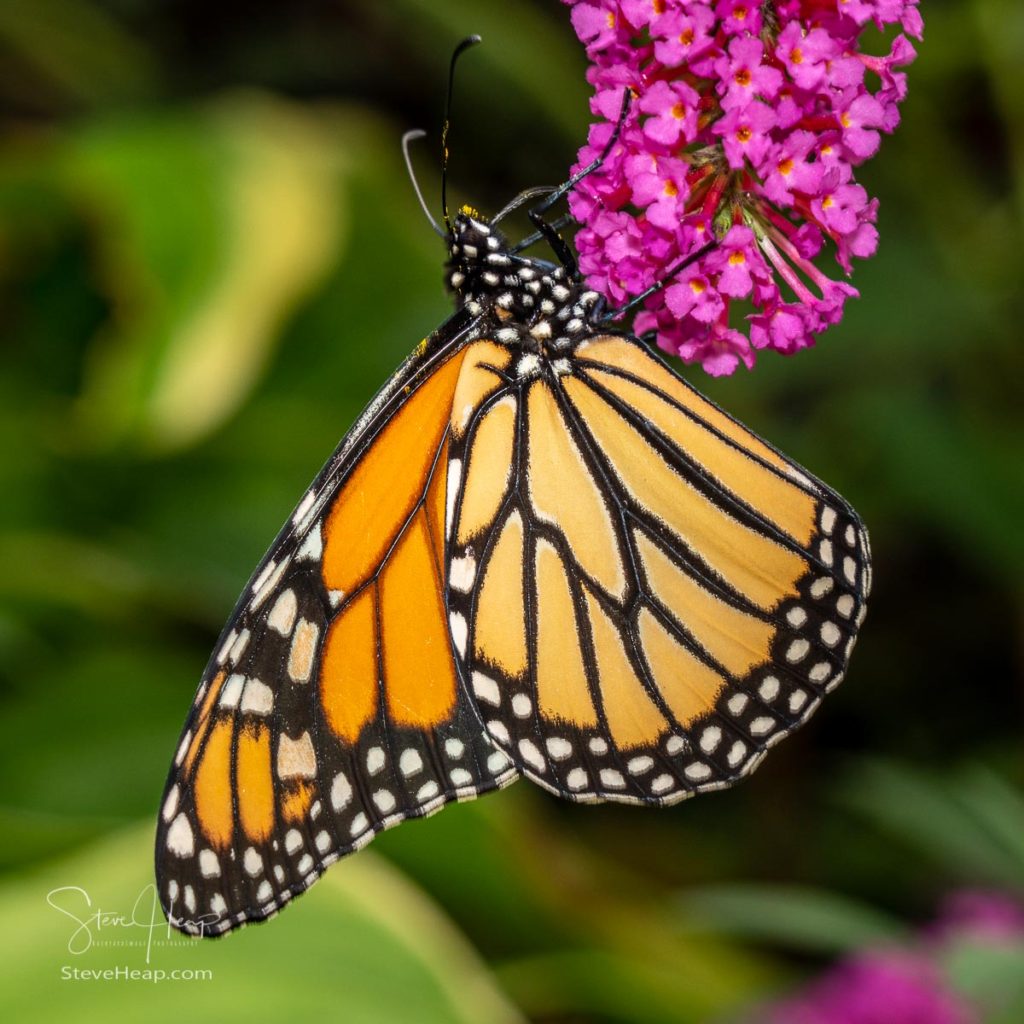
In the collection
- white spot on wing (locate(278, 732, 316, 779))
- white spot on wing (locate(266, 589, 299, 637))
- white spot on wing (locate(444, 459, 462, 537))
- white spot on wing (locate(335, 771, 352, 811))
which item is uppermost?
white spot on wing (locate(444, 459, 462, 537))

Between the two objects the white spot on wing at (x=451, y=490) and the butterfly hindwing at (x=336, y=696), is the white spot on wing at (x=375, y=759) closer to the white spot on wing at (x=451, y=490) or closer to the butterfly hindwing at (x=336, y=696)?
the butterfly hindwing at (x=336, y=696)

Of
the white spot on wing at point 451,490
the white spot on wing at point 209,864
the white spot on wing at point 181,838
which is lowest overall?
the white spot on wing at point 209,864

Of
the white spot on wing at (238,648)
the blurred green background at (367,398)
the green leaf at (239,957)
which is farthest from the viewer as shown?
the blurred green background at (367,398)

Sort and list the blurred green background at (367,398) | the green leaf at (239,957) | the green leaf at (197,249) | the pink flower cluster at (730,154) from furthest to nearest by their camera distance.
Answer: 1. the green leaf at (197,249)
2. the blurred green background at (367,398)
3. the green leaf at (239,957)
4. the pink flower cluster at (730,154)

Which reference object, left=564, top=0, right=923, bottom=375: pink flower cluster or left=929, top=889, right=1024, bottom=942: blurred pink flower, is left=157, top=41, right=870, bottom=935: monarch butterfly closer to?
left=564, top=0, right=923, bottom=375: pink flower cluster

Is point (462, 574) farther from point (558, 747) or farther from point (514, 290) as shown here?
point (514, 290)

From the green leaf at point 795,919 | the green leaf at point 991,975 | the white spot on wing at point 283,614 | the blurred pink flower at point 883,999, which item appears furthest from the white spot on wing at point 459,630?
the blurred pink flower at point 883,999

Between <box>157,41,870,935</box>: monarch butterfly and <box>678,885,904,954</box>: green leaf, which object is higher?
<box>157,41,870,935</box>: monarch butterfly

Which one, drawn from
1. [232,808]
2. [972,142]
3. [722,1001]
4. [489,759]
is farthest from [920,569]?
[232,808]

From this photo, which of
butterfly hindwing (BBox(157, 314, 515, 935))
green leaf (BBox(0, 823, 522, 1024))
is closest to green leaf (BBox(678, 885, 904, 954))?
green leaf (BBox(0, 823, 522, 1024))
